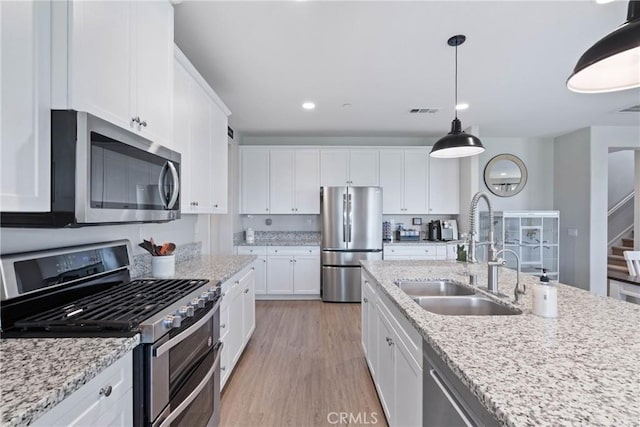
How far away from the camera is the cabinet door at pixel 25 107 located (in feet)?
3.08

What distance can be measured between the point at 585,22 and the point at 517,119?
7.57ft

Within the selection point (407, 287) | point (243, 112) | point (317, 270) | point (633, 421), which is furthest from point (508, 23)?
point (317, 270)

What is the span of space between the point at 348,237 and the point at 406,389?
3141 mm

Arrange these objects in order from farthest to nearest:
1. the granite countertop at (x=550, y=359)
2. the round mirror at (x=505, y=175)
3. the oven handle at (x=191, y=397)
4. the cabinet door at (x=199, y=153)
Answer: the round mirror at (x=505, y=175)
the cabinet door at (x=199, y=153)
the oven handle at (x=191, y=397)
the granite countertop at (x=550, y=359)

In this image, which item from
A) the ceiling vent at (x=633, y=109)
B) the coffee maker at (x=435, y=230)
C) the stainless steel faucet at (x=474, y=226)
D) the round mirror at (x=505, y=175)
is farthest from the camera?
the round mirror at (x=505, y=175)

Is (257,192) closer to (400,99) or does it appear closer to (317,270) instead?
(317,270)

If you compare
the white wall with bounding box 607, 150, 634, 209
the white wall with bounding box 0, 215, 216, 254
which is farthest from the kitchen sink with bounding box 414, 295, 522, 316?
the white wall with bounding box 607, 150, 634, 209

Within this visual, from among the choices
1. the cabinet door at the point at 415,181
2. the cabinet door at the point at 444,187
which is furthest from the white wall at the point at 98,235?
the cabinet door at the point at 444,187

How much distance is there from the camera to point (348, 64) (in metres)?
2.63

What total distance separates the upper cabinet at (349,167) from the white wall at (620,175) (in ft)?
16.4

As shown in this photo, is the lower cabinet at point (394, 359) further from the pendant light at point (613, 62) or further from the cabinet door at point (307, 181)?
the cabinet door at point (307, 181)

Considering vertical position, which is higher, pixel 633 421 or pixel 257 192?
pixel 257 192

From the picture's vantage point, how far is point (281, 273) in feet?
15.1

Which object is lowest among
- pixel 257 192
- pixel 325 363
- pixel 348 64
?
pixel 325 363
